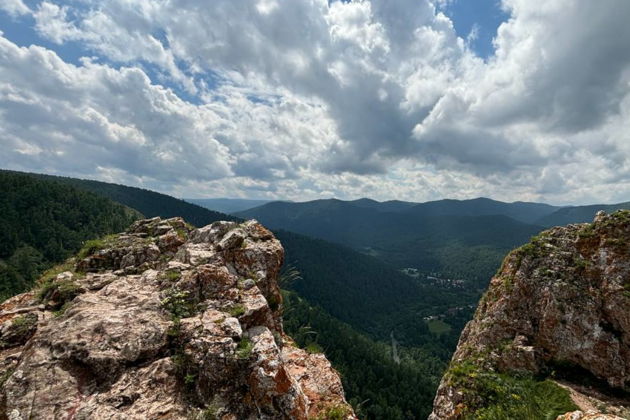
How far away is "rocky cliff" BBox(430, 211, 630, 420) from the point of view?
85.9 feet

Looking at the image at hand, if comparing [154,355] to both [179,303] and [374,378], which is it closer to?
[179,303]

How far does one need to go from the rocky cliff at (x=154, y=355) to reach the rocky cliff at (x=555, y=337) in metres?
17.8

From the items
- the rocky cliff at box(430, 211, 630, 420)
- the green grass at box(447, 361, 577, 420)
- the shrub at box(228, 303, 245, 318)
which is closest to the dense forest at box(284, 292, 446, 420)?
the rocky cliff at box(430, 211, 630, 420)

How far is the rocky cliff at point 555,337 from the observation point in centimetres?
2619

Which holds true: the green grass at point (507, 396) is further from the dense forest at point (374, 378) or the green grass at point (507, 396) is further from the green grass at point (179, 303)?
the dense forest at point (374, 378)

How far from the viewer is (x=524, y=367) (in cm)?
3006

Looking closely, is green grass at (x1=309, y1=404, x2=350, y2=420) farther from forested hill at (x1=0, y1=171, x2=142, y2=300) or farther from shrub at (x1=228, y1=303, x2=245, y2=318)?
forested hill at (x1=0, y1=171, x2=142, y2=300)

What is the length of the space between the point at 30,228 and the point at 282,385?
747ft

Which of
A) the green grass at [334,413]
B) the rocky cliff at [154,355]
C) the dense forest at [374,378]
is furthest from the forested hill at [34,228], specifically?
the green grass at [334,413]

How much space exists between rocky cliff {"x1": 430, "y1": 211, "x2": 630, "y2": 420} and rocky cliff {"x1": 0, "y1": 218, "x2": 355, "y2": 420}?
1784 centimetres

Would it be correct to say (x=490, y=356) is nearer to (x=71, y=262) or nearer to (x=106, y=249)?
(x=106, y=249)

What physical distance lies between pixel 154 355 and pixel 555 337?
3580 cm

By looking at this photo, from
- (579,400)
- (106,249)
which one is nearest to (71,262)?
(106,249)

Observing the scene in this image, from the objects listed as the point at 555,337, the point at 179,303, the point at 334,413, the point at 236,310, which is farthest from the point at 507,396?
the point at 179,303
